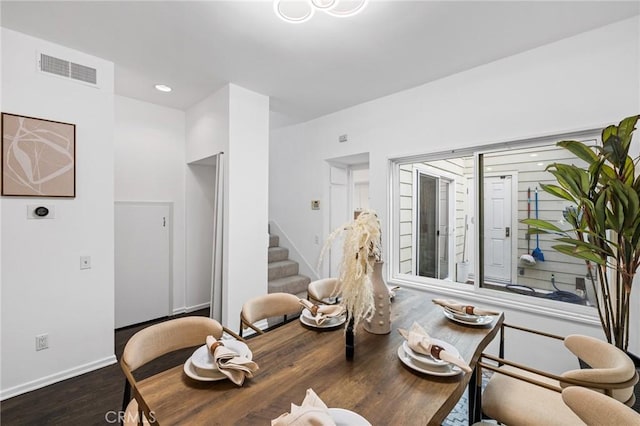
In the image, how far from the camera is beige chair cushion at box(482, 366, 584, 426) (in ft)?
4.21

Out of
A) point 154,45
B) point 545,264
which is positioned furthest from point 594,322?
point 154,45

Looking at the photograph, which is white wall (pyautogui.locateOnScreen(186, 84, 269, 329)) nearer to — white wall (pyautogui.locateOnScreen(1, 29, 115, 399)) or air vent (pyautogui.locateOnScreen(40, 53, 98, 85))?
white wall (pyautogui.locateOnScreen(1, 29, 115, 399))

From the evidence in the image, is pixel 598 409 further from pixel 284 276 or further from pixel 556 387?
pixel 284 276

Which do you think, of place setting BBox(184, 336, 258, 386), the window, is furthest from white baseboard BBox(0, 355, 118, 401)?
the window

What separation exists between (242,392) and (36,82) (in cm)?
302

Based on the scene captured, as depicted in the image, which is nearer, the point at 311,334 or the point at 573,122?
the point at 311,334

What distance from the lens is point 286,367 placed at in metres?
1.16

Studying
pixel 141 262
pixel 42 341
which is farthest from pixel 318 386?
pixel 141 262

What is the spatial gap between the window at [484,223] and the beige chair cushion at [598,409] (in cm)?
176

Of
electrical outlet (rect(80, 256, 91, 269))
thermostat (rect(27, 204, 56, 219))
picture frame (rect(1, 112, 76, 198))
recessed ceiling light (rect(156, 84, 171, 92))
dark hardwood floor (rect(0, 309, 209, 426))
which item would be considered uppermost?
recessed ceiling light (rect(156, 84, 171, 92))

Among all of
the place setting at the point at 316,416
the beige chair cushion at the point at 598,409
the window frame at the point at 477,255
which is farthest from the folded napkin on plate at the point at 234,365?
the window frame at the point at 477,255

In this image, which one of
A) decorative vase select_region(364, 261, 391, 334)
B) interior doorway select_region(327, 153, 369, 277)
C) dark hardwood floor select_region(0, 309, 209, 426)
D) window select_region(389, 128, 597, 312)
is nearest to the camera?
decorative vase select_region(364, 261, 391, 334)

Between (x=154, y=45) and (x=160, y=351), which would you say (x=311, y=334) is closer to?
(x=160, y=351)

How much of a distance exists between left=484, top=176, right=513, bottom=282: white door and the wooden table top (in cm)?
158
